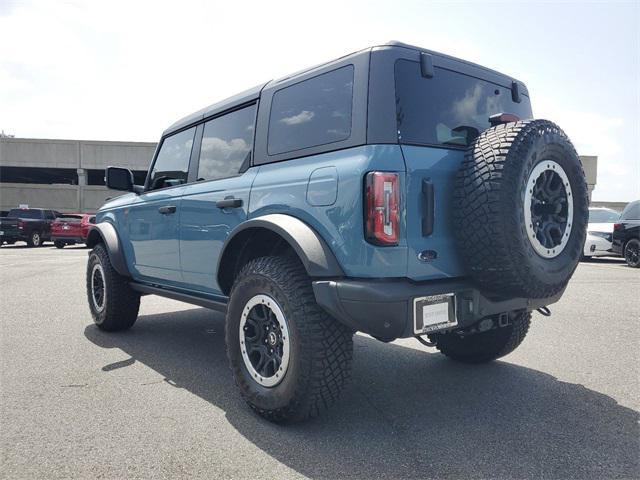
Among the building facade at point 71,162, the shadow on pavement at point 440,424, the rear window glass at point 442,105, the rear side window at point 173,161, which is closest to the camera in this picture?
the shadow on pavement at point 440,424

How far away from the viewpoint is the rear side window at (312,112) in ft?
8.96

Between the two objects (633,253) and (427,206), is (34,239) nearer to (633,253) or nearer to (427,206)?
(633,253)

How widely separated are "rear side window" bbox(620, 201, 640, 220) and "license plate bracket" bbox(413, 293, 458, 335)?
11.5 meters

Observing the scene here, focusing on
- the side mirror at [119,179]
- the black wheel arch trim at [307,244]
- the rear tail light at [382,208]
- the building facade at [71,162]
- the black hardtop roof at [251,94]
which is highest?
the building facade at [71,162]

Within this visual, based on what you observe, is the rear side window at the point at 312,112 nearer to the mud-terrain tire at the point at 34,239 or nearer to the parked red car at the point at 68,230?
the parked red car at the point at 68,230

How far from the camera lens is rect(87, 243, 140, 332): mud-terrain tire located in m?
4.92

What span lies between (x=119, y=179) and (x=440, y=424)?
369cm

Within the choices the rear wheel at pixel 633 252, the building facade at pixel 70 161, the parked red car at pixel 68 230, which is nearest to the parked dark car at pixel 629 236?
the rear wheel at pixel 633 252

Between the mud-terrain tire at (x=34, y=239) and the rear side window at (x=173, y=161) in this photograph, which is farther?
the mud-terrain tire at (x=34, y=239)

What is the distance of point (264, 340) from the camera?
2.93 meters

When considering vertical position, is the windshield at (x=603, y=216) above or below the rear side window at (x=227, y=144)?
below

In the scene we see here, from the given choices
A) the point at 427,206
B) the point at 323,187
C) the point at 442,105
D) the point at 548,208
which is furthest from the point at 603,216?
the point at 323,187

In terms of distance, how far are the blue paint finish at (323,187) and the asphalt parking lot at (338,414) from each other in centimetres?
129

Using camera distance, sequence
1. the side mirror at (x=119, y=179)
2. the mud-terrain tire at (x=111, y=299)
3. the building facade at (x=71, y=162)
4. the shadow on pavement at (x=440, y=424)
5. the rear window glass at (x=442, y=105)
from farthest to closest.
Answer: the building facade at (x=71, y=162) → the mud-terrain tire at (x=111, y=299) → the side mirror at (x=119, y=179) → the rear window glass at (x=442, y=105) → the shadow on pavement at (x=440, y=424)
